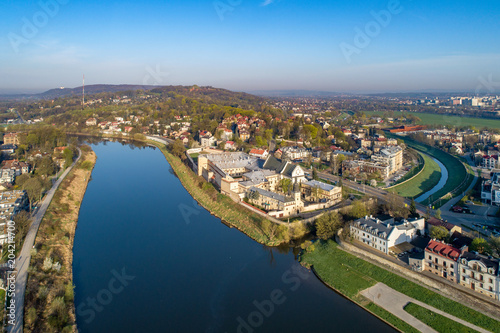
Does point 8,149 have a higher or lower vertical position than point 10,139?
lower

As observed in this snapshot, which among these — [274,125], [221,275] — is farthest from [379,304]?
[274,125]

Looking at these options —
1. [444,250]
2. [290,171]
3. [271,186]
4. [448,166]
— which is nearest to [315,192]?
[290,171]

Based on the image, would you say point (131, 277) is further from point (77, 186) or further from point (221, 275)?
point (77, 186)

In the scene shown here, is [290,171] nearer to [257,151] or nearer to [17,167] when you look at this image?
[257,151]

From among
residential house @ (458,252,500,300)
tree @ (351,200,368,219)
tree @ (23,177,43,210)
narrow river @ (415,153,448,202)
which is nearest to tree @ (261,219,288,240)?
tree @ (351,200,368,219)

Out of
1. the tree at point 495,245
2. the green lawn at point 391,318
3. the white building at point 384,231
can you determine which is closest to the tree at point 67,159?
the white building at point 384,231

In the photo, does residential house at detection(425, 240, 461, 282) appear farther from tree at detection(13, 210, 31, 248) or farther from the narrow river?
tree at detection(13, 210, 31, 248)
